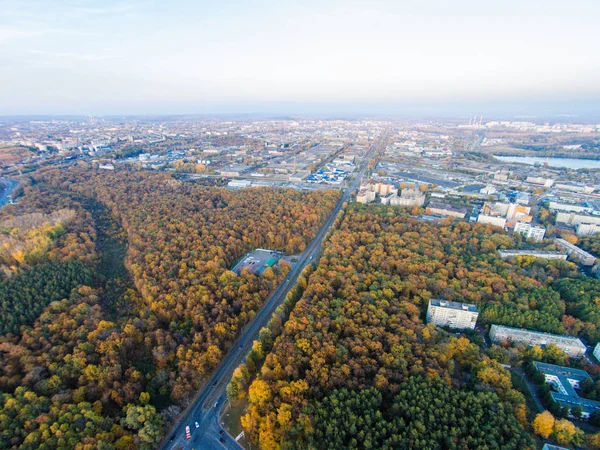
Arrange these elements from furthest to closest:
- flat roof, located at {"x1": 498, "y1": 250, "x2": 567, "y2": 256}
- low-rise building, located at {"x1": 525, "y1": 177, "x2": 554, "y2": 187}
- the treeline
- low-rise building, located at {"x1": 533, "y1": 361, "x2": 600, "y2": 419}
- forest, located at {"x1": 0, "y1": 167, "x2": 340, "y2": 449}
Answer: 1. low-rise building, located at {"x1": 525, "y1": 177, "x2": 554, "y2": 187}
2. flat roof, located at {"x1": 498, "y1": 250, "x2": 567, "y2": 256}
3. low-rise building, located at {"x1": 533, "y1": 361, "x2": 600, "y2": 419}
4. forest, located at {"x1": 0, "y1": 167, "x2": 340, "y2": 449}
5. the treeline

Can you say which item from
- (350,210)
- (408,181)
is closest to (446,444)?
(350,210)

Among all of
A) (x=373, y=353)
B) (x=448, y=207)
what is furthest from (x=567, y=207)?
(x=373, y=353)

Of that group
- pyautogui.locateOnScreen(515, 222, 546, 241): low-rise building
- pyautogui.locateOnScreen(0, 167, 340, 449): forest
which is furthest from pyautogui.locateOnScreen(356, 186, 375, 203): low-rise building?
pyautogui.locateOnScreen(515, 222, 546, 241): low-rise building

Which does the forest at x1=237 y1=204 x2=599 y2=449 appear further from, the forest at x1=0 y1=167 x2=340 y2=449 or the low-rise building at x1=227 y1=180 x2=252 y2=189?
the low-rise building at x1=227 y1=180 x2=252 y2=189

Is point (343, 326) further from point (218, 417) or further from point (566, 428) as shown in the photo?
point (566, 428)

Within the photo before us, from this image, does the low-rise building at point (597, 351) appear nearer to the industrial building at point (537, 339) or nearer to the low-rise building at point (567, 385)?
the industrial building at point (537, 339)

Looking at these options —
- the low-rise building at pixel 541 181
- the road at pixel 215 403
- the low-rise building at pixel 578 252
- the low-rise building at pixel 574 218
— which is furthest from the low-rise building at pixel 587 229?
the road at pixel 215 403
